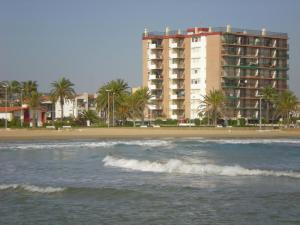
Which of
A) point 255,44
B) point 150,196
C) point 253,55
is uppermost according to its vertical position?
point 255,44

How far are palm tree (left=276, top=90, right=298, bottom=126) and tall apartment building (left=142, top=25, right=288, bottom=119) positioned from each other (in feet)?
23.7

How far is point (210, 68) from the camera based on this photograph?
4582 inches

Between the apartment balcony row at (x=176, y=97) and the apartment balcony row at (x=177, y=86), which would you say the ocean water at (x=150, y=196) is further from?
the apartment balcony row at (x=177, y=86)

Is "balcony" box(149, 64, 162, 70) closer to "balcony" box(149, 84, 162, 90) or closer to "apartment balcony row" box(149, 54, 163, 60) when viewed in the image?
"apartment balcony row" box(149, 54, 163, 60)

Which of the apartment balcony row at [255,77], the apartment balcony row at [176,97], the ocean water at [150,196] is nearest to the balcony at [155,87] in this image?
the apartment balcony row at [176,97]

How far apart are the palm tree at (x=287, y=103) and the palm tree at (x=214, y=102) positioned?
1157cm

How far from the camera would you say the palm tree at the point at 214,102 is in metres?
107

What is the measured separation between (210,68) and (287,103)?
1659 centimetres

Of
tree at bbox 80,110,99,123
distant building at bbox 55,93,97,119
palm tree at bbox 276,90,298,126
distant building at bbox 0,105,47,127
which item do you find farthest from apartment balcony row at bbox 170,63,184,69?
distant building at bbox 55,93,97,119

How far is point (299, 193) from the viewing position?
58.3 feet

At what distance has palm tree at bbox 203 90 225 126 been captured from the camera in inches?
4205

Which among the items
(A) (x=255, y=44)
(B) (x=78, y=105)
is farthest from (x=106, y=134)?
(B) (x=78, y=105)

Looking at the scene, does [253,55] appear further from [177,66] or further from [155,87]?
[155,87]

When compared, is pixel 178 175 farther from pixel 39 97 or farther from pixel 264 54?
pixel 264 54
